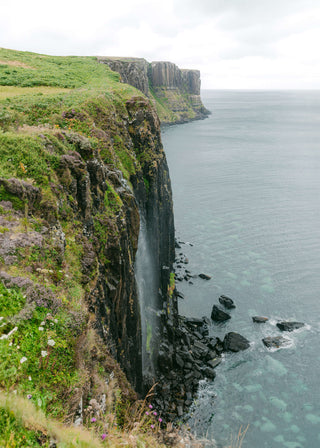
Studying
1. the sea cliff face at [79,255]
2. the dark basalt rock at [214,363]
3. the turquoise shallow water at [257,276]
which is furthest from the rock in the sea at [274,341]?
the sea cliff face at [79,255]

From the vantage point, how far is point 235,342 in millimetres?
29797

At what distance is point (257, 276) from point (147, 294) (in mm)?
20736

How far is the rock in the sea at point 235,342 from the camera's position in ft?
96.8

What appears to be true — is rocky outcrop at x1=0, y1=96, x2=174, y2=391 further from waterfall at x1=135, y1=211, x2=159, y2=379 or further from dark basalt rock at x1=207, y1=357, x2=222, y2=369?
dark basalt rock at x1=207, y1=357, x2=222, y2=369

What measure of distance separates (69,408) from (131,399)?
769 cm

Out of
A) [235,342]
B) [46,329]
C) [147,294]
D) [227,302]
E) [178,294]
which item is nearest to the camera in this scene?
[46,329]

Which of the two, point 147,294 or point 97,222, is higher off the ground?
point 97,222

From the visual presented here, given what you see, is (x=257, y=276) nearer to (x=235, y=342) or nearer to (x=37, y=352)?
(x=235, y=342)

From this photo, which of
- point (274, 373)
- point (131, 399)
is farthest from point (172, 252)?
point (131, 399)

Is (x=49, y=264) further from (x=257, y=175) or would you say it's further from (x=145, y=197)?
(x=257, y=175)

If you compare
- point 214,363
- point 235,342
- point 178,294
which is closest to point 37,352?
point 214,363

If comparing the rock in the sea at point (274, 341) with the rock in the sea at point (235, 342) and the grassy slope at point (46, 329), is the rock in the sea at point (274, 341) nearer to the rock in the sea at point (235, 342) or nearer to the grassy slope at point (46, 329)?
the rock in the sea at point (235, 342)

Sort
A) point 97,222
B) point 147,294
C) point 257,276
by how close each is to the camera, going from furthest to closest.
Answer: point 257,276 < point 147,294 < point 97,222

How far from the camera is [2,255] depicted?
8.64 meters
